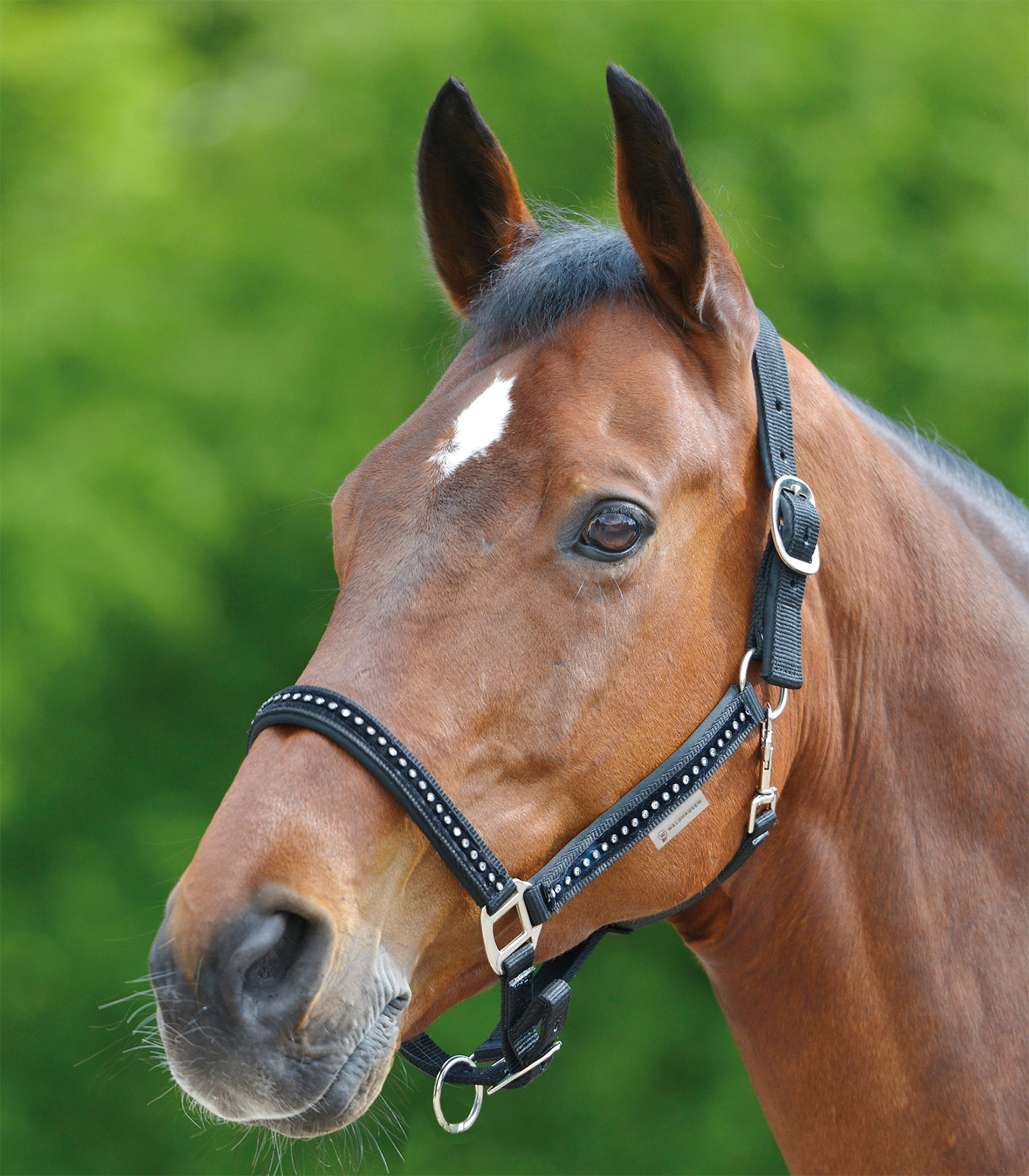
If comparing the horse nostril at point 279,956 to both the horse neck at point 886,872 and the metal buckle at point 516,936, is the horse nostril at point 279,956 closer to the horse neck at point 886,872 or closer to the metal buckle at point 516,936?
the metal buckle at point 516,936

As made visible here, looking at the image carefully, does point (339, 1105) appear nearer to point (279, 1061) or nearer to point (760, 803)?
point (279, 1061)

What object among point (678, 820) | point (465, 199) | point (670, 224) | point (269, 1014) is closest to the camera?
point (269, 1014)

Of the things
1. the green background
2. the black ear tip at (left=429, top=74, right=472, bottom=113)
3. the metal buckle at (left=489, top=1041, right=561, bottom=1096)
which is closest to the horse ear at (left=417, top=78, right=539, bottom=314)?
the black ear tip at (left=429, top=74, right=472, bottom=113)

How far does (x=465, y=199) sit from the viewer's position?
2123mm

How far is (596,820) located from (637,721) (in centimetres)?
16

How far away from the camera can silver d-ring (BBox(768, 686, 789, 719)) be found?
171 centimetres

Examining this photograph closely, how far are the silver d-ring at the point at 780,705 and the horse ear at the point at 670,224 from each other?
60 centimetres

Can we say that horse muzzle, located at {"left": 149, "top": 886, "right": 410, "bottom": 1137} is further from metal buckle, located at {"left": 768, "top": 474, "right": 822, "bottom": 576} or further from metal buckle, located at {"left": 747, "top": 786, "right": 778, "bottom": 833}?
metal buckle, located at {"left": 768, "top": 474, "right": 822, "bottom": 576}

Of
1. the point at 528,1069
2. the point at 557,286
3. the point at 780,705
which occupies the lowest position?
the point at 528,1069

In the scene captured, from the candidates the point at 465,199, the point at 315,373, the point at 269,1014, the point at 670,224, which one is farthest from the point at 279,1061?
the point at 315,373

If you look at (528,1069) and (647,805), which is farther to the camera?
(528,1069)

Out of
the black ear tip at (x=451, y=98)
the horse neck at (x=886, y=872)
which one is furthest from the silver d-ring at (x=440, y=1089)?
the black ear tip at (x=451, y=98)

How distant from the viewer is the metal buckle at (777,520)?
169 cm

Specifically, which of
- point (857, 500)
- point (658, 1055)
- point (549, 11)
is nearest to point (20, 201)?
point (549, 11)
